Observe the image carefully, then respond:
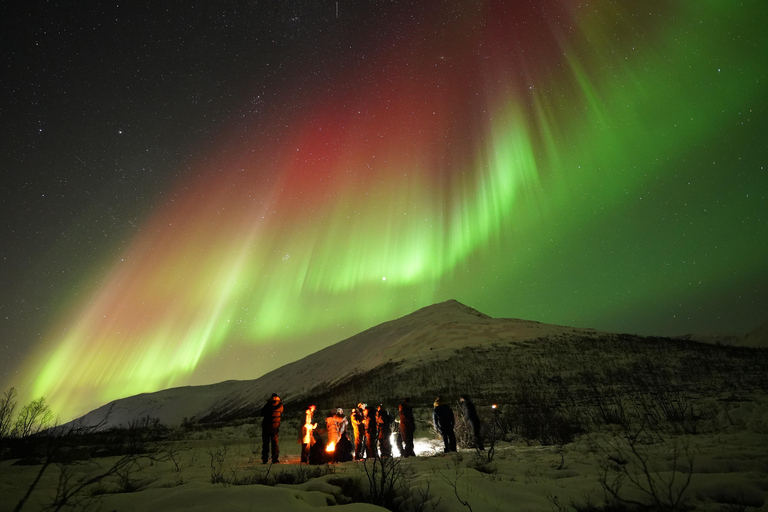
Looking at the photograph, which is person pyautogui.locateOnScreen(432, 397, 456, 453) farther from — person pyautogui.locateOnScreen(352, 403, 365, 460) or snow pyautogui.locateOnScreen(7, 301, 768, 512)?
person pyautogui.locateOnScreen(352, 403, 365, 460)

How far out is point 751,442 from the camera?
6.36m

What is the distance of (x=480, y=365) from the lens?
33.9 m

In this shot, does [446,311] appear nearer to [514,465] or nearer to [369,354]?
[369,354]

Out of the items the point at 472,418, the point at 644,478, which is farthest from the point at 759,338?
the point at 644,478

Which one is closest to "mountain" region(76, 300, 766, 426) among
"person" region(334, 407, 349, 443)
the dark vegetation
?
the dark vegetation

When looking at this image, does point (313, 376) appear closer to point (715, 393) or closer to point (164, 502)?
point (715, 393)

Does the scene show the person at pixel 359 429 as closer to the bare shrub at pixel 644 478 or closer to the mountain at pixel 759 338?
the bare shrub at pixel 644 478

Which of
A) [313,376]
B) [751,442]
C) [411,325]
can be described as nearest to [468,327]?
[411,325]

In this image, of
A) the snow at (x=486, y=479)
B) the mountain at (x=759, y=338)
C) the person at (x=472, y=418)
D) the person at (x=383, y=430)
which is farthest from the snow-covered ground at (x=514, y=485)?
the mountain at (x=759, y=338)

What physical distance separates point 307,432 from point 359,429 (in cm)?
186

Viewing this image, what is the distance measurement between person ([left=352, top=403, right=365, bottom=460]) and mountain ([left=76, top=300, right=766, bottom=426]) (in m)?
7.00

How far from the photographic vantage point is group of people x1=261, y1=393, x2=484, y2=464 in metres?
9.92

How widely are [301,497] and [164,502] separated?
1.61 metres

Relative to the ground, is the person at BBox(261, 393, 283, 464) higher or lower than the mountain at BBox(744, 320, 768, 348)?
lower
